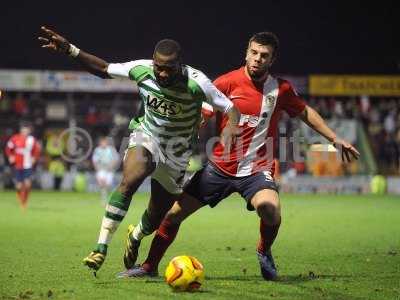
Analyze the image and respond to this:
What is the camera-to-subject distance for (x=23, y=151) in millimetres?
21109

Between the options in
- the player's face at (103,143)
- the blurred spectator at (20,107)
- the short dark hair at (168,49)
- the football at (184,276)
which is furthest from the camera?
the blurred spectator at (20,107)

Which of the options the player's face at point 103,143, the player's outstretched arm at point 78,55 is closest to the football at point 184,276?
the player's outstretched arm at point 78,55

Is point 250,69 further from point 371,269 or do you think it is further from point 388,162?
point 388,162

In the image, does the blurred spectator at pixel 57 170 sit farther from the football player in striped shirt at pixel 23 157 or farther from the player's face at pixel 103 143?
the football player in striped shirt at pixel 23 157

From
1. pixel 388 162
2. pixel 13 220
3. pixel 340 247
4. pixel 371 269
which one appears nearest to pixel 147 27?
pixel 388 162

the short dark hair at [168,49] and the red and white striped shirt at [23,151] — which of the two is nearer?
the short dark hair at [168,49]

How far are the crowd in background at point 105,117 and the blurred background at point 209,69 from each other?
5cm

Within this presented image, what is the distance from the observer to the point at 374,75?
3391cm

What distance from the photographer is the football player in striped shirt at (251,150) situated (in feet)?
25.0

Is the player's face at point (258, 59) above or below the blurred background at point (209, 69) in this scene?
below

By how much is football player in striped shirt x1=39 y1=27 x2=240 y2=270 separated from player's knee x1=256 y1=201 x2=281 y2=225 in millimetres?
711

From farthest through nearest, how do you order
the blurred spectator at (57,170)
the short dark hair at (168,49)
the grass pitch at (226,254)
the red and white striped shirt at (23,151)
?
the blurred spectator at (57,170) < the red and white striped shirt at (23,151) < the short dark hair at (168,49) < the grass pitch at (226,254)

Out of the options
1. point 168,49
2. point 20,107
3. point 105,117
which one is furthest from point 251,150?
point 20,107

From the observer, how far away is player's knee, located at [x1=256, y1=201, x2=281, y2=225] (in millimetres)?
7402
